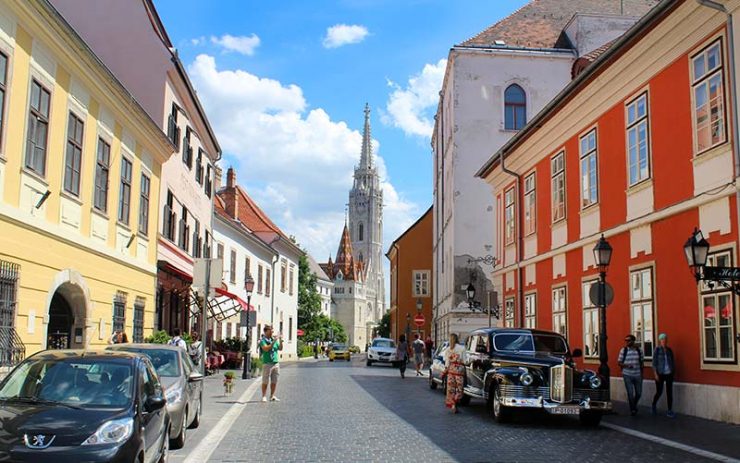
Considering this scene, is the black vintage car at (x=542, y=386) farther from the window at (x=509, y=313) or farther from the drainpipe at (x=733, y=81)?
the window at (x=509, y=313)

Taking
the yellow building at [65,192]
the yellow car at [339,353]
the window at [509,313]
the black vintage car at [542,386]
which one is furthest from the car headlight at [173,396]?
the yellow car at [339,353]

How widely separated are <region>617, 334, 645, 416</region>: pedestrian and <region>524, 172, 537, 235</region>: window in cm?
969

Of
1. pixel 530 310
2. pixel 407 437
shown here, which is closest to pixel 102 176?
pixel 407 437

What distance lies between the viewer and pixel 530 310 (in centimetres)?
2566

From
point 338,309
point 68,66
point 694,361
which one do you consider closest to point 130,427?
point 68,66

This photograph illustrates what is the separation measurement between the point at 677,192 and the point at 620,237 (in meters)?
2.99

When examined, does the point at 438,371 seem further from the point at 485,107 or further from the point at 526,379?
the point at 485,107

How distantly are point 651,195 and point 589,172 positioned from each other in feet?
12.4

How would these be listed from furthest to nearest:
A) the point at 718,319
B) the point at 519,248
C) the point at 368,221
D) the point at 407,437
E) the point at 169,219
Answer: the point at 368,221
the point at 519,248
the point at 169,219
the point at 718,319
the point at 407,437

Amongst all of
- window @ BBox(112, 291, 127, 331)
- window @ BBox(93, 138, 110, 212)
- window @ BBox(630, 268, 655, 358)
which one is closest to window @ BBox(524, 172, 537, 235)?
window @ BBox(630, 268, 655, 358)

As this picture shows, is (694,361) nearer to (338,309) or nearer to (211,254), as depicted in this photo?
(211,254)

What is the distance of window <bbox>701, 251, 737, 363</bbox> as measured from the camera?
1369cm

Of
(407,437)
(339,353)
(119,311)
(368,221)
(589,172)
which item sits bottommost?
(407,437)

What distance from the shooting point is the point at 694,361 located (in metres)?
14.7
